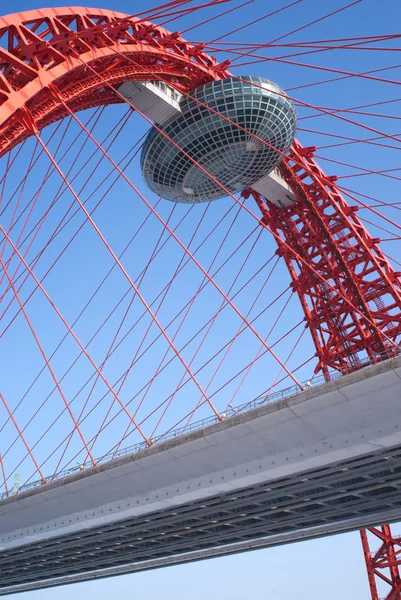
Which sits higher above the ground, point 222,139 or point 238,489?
point 222,139

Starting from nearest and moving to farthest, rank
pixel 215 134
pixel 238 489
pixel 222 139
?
pixel 238 489
pixel 215 134
pixel 222 139

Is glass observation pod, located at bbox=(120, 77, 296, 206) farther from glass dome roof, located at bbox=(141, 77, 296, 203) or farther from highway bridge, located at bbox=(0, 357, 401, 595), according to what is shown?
highway bridge, located at bbox=(0, 357, 401, 595)

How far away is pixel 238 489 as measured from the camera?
108ft

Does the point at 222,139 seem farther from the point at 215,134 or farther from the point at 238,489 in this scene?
the point at 238,489

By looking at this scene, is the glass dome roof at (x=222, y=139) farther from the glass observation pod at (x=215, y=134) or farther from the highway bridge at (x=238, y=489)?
the highway bridge at (x=238, y=489)

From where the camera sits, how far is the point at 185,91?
41.7 meters

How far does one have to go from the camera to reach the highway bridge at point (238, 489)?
2630 cm

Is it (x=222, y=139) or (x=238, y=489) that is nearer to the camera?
(x=238, y=489)

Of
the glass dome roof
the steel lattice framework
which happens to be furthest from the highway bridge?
the glass dome roof

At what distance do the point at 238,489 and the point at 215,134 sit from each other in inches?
816

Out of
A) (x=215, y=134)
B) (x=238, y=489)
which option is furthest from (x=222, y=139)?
(x=238, y=489)

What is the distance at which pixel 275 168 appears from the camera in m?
48.2

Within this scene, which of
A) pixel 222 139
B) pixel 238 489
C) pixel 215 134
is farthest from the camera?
pixel 222 139

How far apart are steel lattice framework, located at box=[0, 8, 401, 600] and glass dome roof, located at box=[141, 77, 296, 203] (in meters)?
1.80
